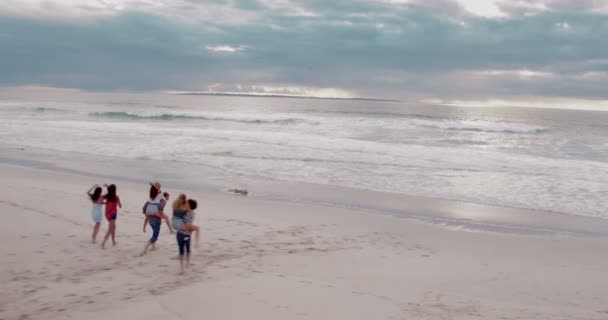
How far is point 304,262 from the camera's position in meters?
8.93

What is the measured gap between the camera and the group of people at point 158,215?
26.4 feet

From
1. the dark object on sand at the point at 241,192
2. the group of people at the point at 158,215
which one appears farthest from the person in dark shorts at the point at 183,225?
the dark object on sand at the point at 241,192

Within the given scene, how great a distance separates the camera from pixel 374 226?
39.2ft

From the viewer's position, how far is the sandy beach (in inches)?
272

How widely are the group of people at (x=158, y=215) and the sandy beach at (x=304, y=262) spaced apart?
0.82ft

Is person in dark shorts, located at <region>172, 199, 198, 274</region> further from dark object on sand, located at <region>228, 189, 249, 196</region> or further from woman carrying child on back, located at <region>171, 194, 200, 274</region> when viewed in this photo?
dark object on sand, located at <region>228, 189, 249, 196</region>

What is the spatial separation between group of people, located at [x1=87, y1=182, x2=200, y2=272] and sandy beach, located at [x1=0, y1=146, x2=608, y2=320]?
25 cm

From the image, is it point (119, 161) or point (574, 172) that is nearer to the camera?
point (119, 161)

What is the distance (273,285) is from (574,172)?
765 inches

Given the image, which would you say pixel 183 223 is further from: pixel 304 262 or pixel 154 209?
pixel 304 262

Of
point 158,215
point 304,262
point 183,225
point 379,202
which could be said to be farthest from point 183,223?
point 379,202

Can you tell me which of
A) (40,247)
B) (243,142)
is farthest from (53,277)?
(243,142)

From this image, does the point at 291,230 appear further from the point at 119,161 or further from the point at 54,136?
the point at 54,136

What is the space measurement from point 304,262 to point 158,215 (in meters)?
2.54
